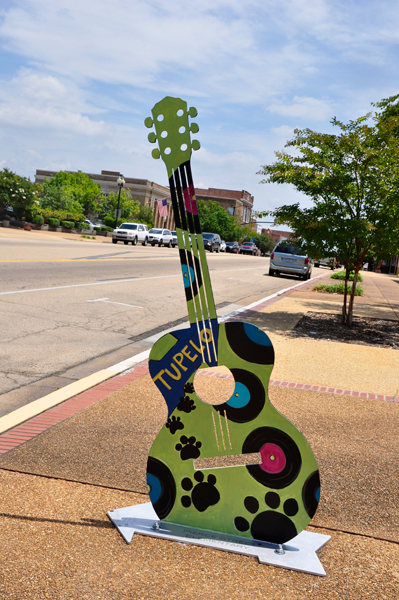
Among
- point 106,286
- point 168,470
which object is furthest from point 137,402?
point 106,286

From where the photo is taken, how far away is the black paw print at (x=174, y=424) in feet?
9.48

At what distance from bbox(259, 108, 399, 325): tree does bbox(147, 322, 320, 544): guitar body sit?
7.18m

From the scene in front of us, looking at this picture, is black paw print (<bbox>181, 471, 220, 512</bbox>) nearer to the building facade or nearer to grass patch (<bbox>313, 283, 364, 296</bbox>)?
grass patch (<bbox>313, 283, 364, 296</bbox>)

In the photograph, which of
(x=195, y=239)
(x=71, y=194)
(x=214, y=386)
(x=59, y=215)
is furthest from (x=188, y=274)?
(x=71, y=194)

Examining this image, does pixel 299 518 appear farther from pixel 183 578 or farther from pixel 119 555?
pixel 119 555

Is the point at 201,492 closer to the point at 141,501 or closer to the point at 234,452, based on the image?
the point at 234,452

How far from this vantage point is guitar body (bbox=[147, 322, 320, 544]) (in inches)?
110

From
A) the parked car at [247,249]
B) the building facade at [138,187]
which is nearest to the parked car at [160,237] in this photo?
the parked car at [247,249]

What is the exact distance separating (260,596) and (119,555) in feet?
2.30

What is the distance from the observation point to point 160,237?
154 feet

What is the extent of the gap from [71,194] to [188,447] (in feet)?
194

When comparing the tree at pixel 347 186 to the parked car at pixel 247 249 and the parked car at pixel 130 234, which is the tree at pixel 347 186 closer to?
the parked car at pixel 130 234

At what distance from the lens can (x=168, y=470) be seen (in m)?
2.90

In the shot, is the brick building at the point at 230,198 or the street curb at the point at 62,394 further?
the brick building at the point at 230,198
